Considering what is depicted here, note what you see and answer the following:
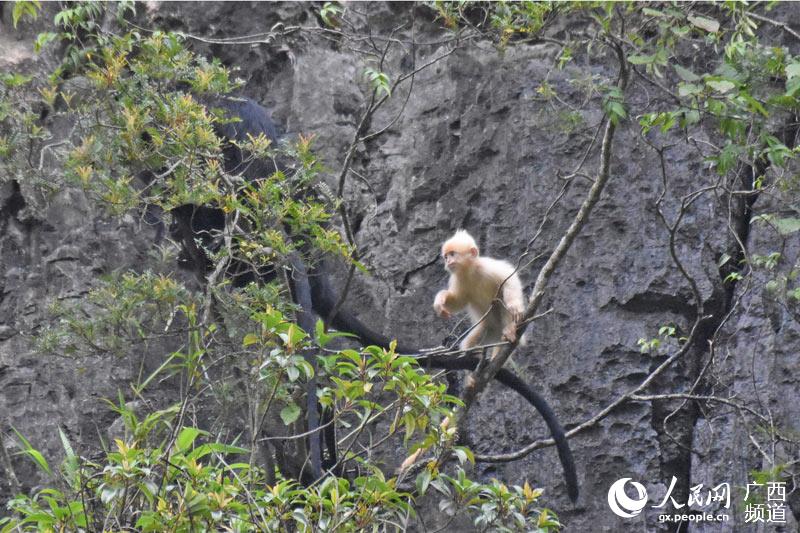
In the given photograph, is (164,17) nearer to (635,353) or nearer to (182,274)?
(182,274)

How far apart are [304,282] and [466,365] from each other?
0.85 meters

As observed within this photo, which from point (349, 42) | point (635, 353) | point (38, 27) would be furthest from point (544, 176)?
point (38, 27)

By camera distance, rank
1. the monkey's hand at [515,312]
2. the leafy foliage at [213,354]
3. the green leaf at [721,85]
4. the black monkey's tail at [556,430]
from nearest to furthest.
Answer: the leafy foliage at [213,354], the green leaf at [721,85], the monkey's hand at [515,312], the black monkey's tail at [556,430]

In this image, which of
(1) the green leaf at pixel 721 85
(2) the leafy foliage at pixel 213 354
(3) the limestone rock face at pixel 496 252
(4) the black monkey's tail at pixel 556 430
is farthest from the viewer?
(3) the limestone rock face at pixel 496 252

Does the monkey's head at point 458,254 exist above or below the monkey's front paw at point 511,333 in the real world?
above

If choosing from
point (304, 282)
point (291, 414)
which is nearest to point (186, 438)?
point (291, 414)

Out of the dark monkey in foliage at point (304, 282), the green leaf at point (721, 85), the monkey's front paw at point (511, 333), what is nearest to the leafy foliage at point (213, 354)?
the dark monkey in foliage at point (304, 282)

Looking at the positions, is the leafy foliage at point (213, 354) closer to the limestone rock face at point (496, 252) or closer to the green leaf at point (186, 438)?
the green leaf at point (186, 438)

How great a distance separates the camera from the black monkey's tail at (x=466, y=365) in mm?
4449

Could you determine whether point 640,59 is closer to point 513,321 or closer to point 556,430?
point 513,321

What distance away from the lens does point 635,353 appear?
521 centimetres

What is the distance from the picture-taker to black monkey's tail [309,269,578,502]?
4449 millimetres

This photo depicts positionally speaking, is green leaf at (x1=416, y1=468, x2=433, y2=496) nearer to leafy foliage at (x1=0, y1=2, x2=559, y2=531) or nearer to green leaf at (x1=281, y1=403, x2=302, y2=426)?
leafy foliage at (x1=0, y1=2, x2=559, y2=531)

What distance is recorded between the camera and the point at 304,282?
443 centimetres
